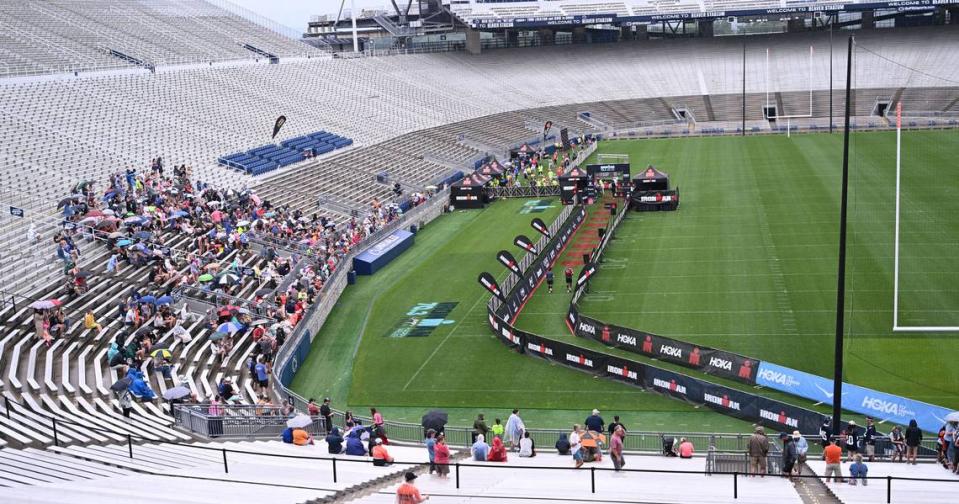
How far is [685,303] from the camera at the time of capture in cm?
3272

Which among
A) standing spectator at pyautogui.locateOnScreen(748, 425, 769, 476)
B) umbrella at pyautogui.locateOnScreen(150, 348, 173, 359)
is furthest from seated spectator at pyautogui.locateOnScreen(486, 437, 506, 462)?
umbrella at pyautogui.locateOnScreen(150, 348, 173, 359)

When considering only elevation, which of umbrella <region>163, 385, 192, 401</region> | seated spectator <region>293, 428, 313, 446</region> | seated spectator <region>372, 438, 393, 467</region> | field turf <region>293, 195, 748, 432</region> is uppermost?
seated spectator <region>372, 438, 393, 467</region>

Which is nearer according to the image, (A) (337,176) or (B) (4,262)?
(B) (4,262)

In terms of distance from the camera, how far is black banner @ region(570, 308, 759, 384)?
25453 mm

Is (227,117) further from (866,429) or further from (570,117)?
(866,429)

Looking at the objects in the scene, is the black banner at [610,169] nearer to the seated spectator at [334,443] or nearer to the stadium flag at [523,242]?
the stadium flag at [523,242]

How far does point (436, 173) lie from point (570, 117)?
100 ft

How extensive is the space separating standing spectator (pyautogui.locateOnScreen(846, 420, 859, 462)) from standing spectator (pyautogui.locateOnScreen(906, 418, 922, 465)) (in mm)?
919

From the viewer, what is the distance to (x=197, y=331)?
2889cm

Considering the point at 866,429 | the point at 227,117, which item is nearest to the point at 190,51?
the point at 227,117

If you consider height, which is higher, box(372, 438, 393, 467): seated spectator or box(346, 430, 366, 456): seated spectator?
box(372, 438, 393, 467): seated spectator

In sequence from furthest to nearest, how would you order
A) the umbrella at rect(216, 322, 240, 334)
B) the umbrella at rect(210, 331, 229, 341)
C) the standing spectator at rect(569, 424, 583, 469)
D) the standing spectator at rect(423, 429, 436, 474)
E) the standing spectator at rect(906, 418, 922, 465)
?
the umbrella at rect(216, 322, 240, 334) → the umbrella at rect(210, 331, 229, 341) → the standing spectator at rect(906, 418, 922, 465) → the standing spectator at rect(569, 424, 583, 469) → the standing spectator at rect(423, 429, 436, 474)

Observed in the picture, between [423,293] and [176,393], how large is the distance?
633 inches

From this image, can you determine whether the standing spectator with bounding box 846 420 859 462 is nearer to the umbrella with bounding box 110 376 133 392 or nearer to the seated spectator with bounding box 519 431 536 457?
the seated spectator with bounding box 519 431 536 457
